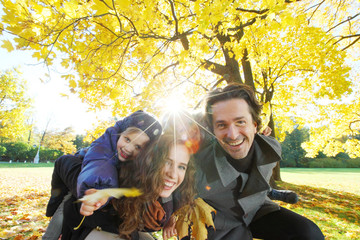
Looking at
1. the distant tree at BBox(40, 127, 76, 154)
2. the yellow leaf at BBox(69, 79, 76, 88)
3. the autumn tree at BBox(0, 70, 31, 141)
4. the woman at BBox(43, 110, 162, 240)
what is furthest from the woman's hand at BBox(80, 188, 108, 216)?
the distant tree at BBox(40, 127, 76, 154)

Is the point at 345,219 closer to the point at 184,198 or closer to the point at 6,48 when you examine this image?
the point at 184,198

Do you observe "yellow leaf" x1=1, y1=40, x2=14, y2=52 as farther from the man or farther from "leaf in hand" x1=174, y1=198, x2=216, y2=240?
"leaf in hand" x1=174, y1=198, x2=216, y2=240

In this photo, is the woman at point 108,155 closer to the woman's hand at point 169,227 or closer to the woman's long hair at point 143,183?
the woman's long hair at point 143,183

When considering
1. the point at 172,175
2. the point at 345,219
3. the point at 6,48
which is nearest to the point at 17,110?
the point at 6,48

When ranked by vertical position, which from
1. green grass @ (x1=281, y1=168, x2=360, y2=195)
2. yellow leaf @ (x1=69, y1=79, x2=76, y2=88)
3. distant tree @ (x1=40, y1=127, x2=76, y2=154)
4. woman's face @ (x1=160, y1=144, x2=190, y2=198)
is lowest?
green grass @ (x1=281, y1=168, x2=360, y2=195)

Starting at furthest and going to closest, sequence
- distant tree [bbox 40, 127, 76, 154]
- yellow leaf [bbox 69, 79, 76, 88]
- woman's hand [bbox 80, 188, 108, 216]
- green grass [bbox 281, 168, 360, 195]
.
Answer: distant tree [bbox 40, 127, 76, 154]
green grass [bbox 281, 168, 360, 195]
yellow leaf [bbox 69, 79, 76, 88]
woman's hand [bbox 80, 188, 108, 216]

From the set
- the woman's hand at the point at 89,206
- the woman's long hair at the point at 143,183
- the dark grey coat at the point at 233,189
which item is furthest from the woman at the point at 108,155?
the dark grey coat at the point at 233,189

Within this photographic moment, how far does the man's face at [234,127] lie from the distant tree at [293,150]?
41343 millimetres

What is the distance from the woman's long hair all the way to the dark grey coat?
30cm

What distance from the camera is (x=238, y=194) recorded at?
91.3 inches

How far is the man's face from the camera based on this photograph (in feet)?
7.38

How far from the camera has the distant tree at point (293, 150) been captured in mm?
39375

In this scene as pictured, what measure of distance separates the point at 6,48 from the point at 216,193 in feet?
9.07

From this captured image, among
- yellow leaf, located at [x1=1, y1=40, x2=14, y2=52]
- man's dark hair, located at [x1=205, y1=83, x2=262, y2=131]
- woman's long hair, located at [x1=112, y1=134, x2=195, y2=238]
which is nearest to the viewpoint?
woman's long hair, located at [x1=112, y1=134, x2=195, y2=238]
